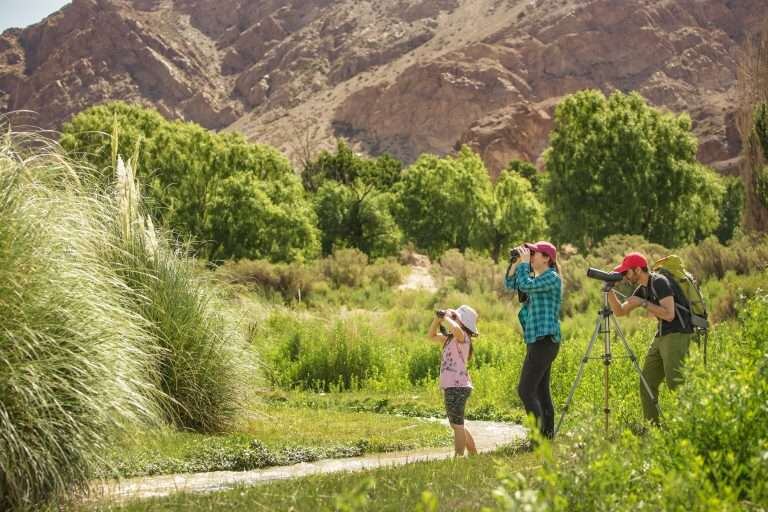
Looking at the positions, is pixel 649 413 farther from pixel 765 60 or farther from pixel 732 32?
pixel 732 32

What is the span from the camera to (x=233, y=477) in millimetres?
7805

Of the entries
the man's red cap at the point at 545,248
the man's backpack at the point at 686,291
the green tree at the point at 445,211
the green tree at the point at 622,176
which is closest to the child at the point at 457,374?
the man's red cap at the point at 545,248

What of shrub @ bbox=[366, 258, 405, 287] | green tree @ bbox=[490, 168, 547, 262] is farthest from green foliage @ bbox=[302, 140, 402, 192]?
shrub @ bbox=[366, 258, 405, 287]

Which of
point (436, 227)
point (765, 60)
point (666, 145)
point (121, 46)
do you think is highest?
point (121, 46)

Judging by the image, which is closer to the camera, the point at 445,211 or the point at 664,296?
the point at 664,296

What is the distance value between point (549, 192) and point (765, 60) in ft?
42.2

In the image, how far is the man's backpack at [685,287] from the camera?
25.6 ft

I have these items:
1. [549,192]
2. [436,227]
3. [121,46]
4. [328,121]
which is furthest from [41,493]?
[121,46]

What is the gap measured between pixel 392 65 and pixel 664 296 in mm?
128142

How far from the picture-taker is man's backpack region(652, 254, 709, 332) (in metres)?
7.79

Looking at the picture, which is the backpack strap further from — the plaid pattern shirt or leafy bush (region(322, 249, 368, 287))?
leafy bush (region(322, 249, 368, 287))

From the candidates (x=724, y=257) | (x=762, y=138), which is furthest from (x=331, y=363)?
(x=762, y=138)

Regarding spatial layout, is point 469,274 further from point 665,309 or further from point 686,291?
point 665,309

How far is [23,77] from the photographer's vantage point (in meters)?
152
